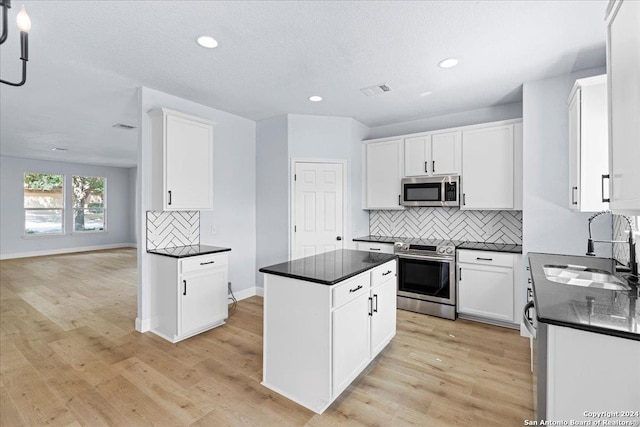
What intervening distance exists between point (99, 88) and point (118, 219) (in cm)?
784

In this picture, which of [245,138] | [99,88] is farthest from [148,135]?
[245,138]

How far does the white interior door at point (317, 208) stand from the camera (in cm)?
438

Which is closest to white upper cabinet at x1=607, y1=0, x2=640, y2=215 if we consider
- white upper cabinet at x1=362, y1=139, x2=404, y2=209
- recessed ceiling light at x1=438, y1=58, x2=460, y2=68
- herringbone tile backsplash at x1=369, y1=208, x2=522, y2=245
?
recessed ceiling light at x1=438, y1=58, x2=460, y2=68

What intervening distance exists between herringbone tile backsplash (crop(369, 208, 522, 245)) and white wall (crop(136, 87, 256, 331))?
77.6 inches

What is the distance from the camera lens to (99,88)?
3.42 meters

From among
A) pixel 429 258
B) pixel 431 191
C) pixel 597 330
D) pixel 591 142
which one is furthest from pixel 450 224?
pixel 597 330

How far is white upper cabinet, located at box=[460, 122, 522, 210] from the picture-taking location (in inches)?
142

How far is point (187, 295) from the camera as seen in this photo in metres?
3.18

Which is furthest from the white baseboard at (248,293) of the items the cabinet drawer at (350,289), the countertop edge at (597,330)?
the countertop edge at (597,330)

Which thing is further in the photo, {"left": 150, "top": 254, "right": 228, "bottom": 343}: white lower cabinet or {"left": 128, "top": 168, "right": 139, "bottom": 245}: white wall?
{"left": 128, "top": 168, "right": 139, "bottom": 245}: white wall

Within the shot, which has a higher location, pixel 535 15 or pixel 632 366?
pixel 535 15

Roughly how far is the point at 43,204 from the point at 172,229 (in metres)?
7.53

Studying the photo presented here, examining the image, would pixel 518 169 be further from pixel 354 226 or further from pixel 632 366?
pixel 632 366

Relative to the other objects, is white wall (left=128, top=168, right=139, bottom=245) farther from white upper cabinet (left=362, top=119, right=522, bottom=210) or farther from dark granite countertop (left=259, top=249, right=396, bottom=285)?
dark granite countertop (left=259, top=249, right=396, bottom=285)
